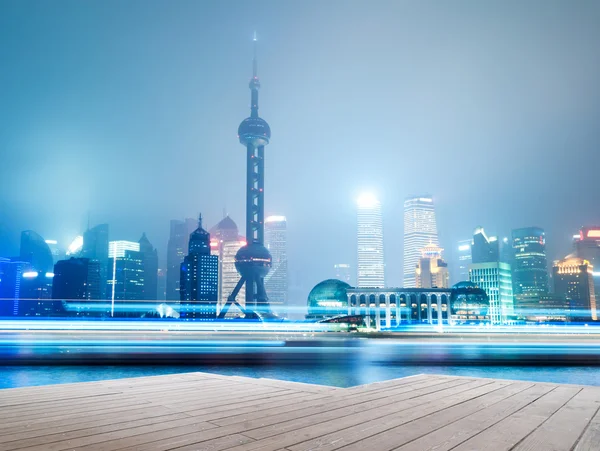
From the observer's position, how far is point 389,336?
106 metres

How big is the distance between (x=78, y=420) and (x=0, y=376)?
1254 inches

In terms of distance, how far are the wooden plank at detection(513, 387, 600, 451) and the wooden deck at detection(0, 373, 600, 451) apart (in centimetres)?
1

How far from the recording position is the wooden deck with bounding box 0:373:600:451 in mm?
4719

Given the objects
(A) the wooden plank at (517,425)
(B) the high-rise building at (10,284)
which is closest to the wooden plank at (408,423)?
(A) the wooden plank at (517,425)

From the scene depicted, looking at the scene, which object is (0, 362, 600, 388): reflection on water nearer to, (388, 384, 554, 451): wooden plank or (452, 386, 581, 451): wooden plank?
(452, 386, 581, 451): wooden plank

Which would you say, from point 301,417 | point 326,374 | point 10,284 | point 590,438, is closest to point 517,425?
point 590,438

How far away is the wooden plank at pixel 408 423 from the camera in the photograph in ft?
15.2

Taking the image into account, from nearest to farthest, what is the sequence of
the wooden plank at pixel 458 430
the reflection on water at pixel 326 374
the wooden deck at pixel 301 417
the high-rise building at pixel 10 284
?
the wooden plank at pixel 458 430
the wooden deck at pixel 301 417
the reflection on water at pixel 326 374
the high-rise building at pixel 10 284

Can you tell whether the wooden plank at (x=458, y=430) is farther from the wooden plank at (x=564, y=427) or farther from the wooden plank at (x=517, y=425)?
the wooden plank at (x=564, y=427)

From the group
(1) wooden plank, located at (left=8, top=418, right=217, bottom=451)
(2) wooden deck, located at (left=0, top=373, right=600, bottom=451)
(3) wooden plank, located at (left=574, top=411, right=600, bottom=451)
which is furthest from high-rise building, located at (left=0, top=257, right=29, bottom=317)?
(3) wooden plank, located at (left=574, top=411, right=600, bottom=451)

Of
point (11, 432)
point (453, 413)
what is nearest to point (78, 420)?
point (11, 432)

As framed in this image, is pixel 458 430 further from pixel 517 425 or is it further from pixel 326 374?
pixel 326 374

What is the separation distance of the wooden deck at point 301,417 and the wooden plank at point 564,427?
1cm

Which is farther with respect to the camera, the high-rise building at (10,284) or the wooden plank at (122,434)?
the high-rise building at (10,284)
